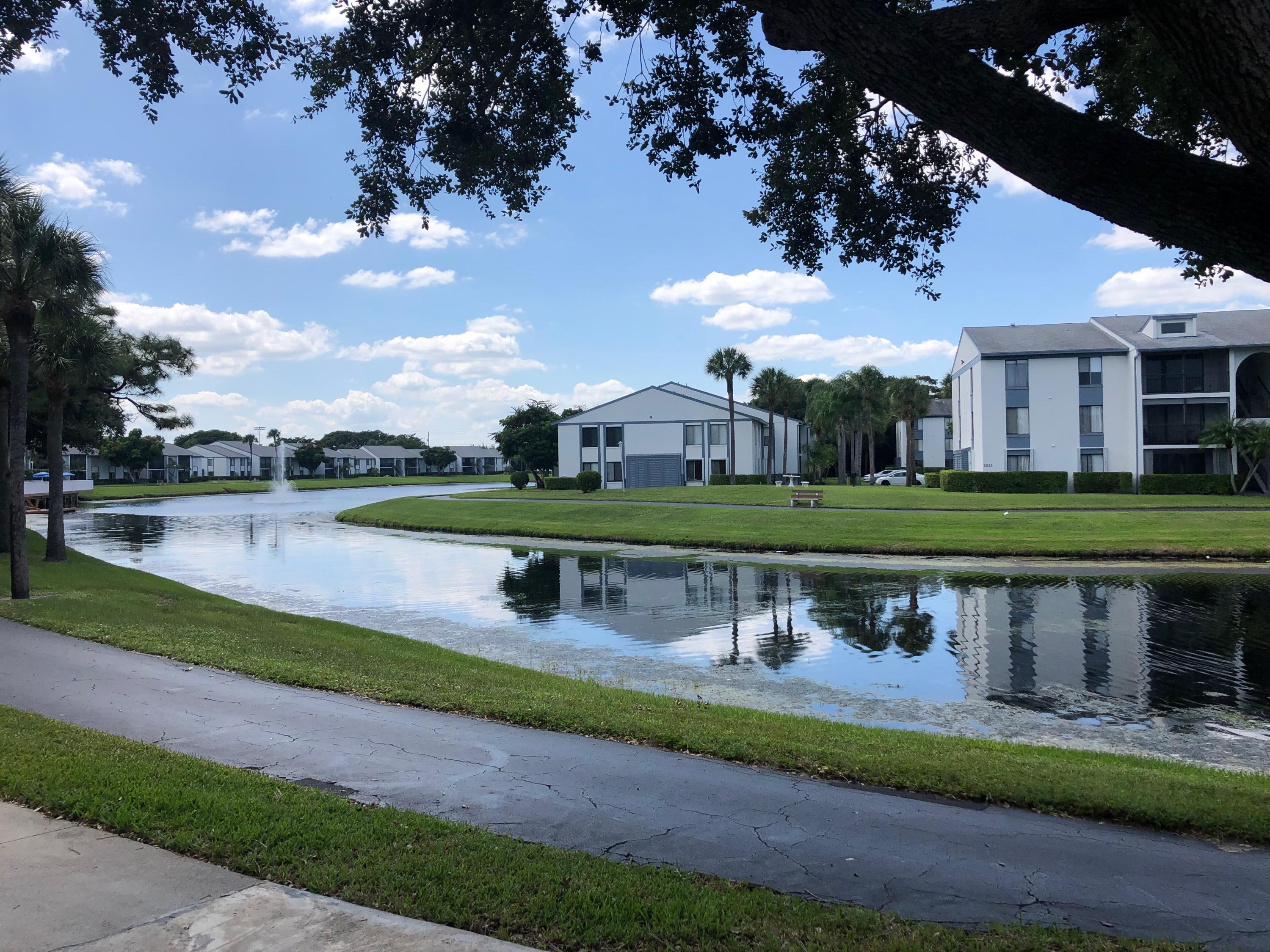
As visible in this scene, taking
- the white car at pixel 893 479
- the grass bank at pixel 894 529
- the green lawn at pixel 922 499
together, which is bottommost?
the grass bank at pixel 894 529

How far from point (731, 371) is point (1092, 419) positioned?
2412cm

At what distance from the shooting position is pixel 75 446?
36.1 meters

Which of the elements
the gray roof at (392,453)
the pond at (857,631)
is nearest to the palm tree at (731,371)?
the pond at (857,631)

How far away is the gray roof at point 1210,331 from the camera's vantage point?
47781 mm

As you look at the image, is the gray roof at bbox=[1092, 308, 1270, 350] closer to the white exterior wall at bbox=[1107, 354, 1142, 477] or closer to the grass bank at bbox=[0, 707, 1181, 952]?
the white exterior wall at bbox=[1107, 354, 1142, 477]

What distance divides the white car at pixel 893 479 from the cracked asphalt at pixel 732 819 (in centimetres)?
6160

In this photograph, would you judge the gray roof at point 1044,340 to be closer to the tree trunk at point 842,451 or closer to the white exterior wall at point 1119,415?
the white exterior wall at point 1119,415

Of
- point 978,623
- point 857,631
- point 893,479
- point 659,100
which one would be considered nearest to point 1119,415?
point 893,479

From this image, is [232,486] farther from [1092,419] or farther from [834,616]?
[834,616]

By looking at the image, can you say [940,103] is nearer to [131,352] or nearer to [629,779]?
[629,779]

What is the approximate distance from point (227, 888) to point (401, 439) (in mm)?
183578

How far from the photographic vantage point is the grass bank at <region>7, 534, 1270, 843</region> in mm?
6320

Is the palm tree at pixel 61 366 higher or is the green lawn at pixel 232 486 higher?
the palm tree at pixel 61 366

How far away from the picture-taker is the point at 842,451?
79438mm
